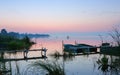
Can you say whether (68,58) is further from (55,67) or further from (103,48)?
(55,67)

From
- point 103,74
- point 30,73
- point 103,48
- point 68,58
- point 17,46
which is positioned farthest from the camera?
point 17,46

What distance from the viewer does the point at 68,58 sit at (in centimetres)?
2467

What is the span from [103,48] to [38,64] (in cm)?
2340

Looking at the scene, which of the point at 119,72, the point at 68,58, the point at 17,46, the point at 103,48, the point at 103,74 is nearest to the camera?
the point at 119,72

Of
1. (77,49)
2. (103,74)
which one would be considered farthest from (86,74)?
(77,49)

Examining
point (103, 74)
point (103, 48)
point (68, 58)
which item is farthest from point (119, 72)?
point (103, 48)

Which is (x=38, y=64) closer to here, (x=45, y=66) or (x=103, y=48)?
(x=45, y=66)

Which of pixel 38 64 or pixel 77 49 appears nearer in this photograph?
pixel 38 64

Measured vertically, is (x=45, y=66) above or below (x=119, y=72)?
above

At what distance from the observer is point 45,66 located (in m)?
7.37

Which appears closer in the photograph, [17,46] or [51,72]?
[51,72]

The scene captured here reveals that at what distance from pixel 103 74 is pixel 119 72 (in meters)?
4.19

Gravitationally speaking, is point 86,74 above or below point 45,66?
below

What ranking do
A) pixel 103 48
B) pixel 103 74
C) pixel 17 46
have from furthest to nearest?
pixel 17 46
pixel 103 48
pixel 103 74
